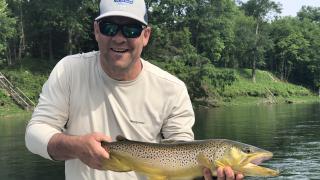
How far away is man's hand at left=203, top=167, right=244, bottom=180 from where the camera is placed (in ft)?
11.5

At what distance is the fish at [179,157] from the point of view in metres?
3.56

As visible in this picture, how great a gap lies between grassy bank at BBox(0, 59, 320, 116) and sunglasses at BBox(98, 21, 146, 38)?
4293 centimetres

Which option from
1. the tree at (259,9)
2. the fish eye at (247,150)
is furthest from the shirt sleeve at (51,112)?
the tree at (259,9)

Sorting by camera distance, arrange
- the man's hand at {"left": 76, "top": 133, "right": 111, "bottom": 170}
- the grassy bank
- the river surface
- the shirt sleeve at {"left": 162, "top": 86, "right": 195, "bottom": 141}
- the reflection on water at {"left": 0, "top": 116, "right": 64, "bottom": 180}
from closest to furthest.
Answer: the man's hand at {"left": 76, "top": 133, "right": 111, "bottom": 170}, the shirt sleeve at {"left": 162, "top": 86, "right": 195, "bottom": 141}, the reflection on water at {"left": 0, "top": 116, "right": 64, "bottom": 180}, the river surface, the grassy bank

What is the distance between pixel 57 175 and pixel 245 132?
49.3 ft

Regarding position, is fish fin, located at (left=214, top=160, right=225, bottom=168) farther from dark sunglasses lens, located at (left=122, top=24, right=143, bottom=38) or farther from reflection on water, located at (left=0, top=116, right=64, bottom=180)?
reflection on water, located at (left=0, top=116, right=64, bottom=180)

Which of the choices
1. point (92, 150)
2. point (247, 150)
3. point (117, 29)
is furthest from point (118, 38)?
point (247, 150)

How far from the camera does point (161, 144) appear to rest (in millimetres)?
3666

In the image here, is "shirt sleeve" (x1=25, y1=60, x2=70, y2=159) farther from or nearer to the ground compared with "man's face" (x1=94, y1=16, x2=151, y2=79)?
nearer to the ground

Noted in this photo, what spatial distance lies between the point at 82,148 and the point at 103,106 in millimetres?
519

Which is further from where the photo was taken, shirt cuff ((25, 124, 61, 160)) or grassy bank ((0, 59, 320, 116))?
grassy bank ((0, 59, 320, 116))

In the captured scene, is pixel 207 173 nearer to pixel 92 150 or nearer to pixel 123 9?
pixel 92 150

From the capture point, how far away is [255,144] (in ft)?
91.1

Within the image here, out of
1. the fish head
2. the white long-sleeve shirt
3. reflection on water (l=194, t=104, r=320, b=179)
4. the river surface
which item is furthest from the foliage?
the fish head
